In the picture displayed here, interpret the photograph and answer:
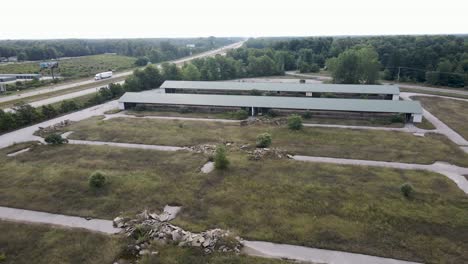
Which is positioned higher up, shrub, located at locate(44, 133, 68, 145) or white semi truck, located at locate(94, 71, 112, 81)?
white semi truck, located at locate(94, 71, 112, 81)

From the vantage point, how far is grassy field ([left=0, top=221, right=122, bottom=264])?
57.0 ft

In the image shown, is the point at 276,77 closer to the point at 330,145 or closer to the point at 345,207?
the point at 330,145

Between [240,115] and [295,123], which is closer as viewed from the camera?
[295,123]

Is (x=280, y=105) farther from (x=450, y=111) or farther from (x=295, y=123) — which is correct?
(x=450, y=111)

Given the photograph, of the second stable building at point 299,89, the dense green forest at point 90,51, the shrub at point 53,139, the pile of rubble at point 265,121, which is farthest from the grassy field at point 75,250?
the dense green forest at point 90,51

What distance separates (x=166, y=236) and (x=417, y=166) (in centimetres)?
2430

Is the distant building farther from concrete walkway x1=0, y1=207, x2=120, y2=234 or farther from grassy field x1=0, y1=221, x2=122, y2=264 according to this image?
grassy field x1=0, y1=221, x2=122, y2=264

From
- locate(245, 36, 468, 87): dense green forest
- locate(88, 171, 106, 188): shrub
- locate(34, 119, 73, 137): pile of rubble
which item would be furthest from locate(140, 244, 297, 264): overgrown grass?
locate(245, 36, 468, 87): dense green forest

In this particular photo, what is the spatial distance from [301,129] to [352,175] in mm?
13498

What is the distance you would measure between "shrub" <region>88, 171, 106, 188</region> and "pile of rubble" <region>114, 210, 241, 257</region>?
225 inches

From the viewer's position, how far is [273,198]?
76.5 feet

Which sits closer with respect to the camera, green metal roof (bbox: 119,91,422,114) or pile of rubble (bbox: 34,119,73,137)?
pile of rubble (bbox: 34,119,73,137)

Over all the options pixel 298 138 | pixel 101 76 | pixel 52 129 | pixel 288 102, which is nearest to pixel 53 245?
pixel 298 138

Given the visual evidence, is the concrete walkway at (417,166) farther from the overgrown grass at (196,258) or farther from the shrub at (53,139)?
the shrub at (53,139)
